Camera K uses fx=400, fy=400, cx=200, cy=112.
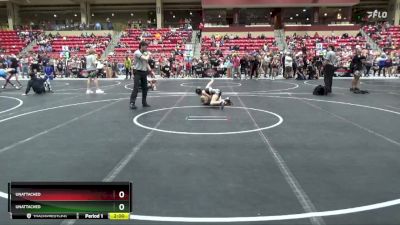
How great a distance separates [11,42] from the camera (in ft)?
125

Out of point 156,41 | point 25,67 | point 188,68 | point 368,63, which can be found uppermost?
point 156,41

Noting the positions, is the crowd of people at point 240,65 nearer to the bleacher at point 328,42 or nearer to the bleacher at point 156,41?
the bleacher at point 328,42

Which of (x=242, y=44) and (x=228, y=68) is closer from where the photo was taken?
(x=228, y=68)

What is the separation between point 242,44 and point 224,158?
A: 29.7 meters

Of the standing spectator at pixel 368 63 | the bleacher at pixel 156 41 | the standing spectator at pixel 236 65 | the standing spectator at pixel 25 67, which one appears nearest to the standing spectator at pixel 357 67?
the standing spectator at pixel 236 65

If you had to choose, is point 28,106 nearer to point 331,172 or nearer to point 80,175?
point 80,175

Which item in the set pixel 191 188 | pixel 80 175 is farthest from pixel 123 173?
pixel 191 188

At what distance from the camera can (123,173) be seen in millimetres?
5102

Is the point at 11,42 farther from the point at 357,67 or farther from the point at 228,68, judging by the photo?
the point at 357,67

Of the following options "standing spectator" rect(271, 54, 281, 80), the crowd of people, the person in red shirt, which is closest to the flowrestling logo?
the crowd of people
